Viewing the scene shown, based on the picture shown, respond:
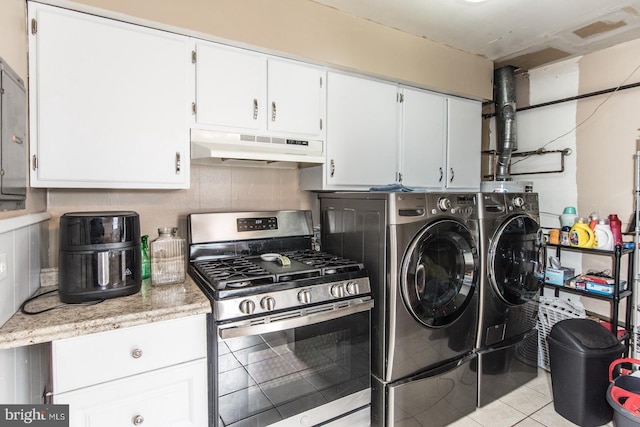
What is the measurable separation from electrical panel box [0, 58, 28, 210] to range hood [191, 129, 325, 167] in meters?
0.68

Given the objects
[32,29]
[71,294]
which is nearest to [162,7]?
[32,29]

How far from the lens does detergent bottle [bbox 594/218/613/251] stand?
7.83 feet

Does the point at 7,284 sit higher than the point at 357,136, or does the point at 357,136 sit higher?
the point at 357,136

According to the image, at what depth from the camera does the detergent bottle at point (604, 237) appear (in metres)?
2.39

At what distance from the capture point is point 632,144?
8.04ft

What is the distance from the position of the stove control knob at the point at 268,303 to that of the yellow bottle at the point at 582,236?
7.66ft

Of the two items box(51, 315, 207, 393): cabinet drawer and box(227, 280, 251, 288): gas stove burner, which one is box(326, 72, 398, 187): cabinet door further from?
box(51, 315, 207, 393): cabinet drawer

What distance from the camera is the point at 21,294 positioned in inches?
53.1

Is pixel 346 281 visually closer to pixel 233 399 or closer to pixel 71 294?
pixel 233 399

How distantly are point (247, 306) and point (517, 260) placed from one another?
6.23 feet

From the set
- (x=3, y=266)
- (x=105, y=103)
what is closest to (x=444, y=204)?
(x=105, y=103)

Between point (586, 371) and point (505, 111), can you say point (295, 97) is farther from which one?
point (586, 371)

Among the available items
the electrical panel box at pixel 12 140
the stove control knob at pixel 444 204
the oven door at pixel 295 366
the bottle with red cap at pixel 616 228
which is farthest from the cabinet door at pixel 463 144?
the electrical panel box at pixel 12 140

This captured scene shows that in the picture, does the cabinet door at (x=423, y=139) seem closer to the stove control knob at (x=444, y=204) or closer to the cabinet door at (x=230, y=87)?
the stove control knob at (x=444, y=204)
